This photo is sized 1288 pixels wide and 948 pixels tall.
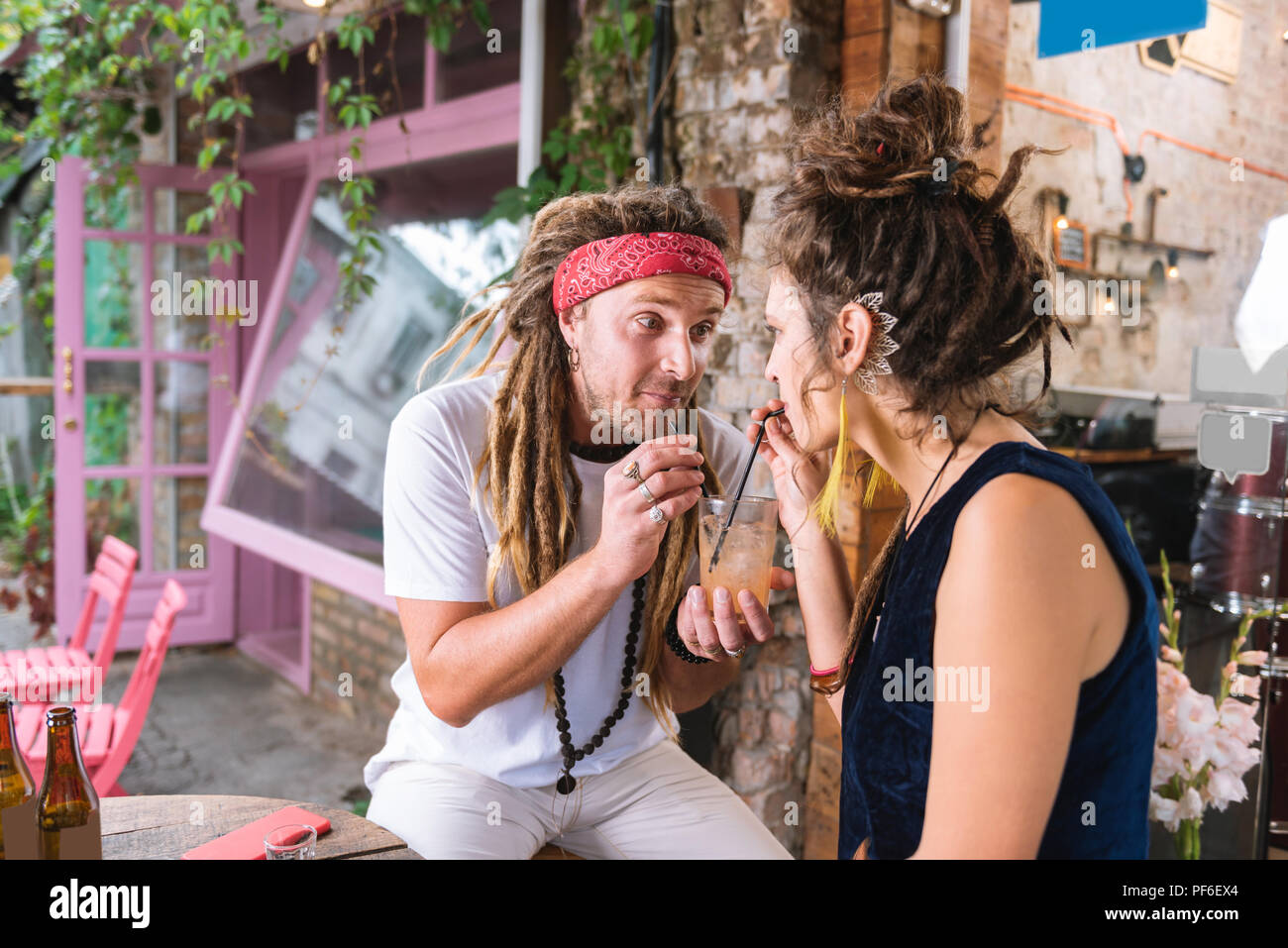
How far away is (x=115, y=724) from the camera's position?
2.85 m

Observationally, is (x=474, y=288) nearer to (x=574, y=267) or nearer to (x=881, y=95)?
(x=574, y=267)

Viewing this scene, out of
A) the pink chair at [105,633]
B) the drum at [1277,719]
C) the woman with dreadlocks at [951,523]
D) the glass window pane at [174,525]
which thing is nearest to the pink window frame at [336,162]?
the pink chair at [105,633]

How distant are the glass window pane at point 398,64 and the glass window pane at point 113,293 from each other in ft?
5.97

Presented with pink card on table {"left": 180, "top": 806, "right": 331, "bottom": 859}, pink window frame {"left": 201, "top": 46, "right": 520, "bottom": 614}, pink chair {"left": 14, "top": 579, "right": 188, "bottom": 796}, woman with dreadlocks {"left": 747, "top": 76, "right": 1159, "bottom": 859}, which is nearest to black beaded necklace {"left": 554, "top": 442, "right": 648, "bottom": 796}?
woman with dreadlocks {"left": 747, "top": 76, "right": 1159, "bottom": 859}

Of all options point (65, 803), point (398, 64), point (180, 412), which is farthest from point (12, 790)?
point (180, 412)

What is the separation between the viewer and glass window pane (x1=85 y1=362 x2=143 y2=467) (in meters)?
4.97

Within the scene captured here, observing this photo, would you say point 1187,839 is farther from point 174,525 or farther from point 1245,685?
point 174,525

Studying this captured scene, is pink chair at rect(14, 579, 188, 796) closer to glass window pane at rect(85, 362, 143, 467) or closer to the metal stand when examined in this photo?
glass window pane at rect(85, 362, 143, 467)

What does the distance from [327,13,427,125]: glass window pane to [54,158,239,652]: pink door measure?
4.59ft

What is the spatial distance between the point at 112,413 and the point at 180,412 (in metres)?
0.33

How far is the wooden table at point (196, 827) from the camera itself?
1.31 meters

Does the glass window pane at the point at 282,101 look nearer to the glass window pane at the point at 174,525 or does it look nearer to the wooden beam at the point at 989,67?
the glass window pane at the point at 174,525

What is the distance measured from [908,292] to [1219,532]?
1.70 metres

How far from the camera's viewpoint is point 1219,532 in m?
2.54
